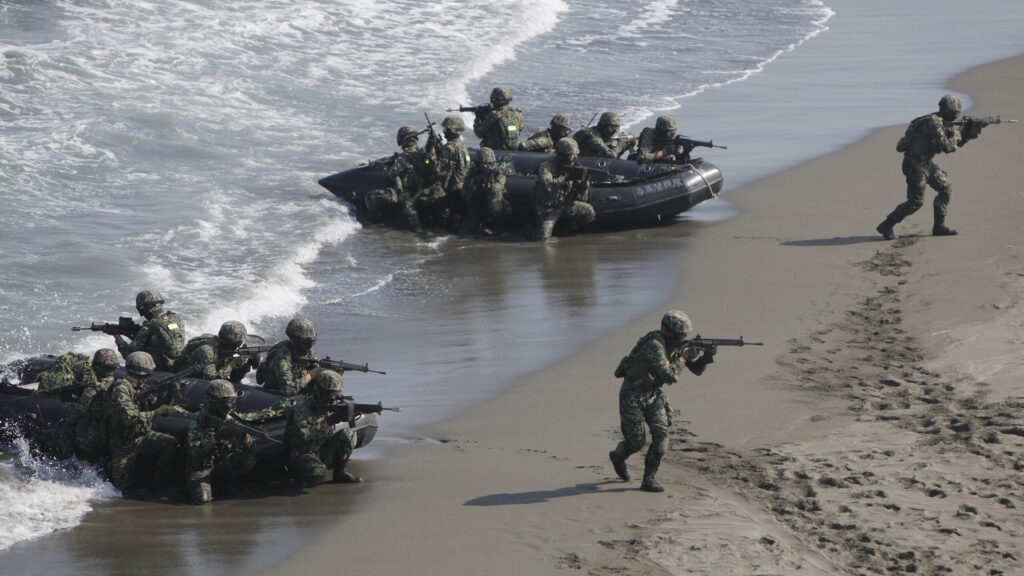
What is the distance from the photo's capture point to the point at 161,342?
1144 centimetres

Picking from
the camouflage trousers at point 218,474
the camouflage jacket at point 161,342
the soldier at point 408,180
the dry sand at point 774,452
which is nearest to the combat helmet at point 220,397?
the camouflage trousers at point 218,474

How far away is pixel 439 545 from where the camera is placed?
9.09 m

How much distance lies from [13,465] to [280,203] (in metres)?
9.97

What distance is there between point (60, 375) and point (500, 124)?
10080 millimetres

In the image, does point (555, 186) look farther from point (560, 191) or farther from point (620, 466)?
point (620, 466)

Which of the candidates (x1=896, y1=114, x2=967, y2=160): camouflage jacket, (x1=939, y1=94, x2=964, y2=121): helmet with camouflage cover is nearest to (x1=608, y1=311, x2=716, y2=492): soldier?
(x1=896, y1=114, x2=967, y2=160): camouflage jacket

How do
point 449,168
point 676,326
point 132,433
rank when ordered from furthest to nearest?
point 449,168
point 132,433
point 676,326

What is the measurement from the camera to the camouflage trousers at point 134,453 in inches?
402

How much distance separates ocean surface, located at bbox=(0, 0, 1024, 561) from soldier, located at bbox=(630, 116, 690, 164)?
95 cm

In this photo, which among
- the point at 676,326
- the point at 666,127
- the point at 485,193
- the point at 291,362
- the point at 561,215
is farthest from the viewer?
the point at 666,127

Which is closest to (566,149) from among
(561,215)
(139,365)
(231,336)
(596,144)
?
(561,215)

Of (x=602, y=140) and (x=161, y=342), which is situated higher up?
(x=602, y=140)

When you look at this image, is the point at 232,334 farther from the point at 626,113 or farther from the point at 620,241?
Answer: the point at 626,113

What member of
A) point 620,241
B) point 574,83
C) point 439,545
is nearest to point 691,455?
point 439,545
